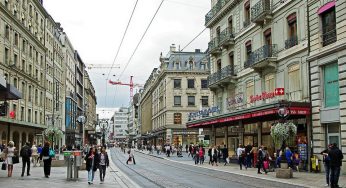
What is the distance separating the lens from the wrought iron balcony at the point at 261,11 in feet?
110

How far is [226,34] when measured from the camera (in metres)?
42.9

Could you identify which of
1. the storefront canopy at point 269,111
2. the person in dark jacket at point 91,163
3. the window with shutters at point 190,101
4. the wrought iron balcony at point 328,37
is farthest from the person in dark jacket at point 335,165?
the window with shutters at point 190,101

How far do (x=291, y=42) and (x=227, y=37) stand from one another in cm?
1188

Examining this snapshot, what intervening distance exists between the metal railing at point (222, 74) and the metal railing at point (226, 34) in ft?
8.55

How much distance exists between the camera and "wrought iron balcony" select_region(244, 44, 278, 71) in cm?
3309

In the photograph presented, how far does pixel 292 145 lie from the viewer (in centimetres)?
2905

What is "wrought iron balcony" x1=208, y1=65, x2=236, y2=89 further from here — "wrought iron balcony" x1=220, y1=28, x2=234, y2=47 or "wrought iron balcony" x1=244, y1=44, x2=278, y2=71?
"wrought iron balcony" x1=244, y1=44, x2=278, y2=71

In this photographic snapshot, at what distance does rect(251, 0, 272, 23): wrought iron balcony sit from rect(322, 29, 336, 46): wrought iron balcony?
7.78 m

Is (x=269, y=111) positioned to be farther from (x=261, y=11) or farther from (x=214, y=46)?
(x=214, y=46)

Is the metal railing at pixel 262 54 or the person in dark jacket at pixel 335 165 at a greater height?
the metal railing at pixel 262 54

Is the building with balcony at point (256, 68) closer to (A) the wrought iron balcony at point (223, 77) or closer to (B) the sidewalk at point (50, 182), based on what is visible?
(A) the wrought iron balcony at point (223, 77)

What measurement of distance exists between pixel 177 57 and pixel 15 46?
41.3 meters

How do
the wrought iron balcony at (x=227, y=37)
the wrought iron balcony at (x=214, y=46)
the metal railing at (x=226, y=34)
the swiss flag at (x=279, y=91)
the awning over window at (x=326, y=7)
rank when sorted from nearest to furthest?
1. the awning over window at (x=326, y=7)
2. the swiss flag at (x=279, y=91)
3. the wrought iron balcony at (x=227, y=37)
4. the metal railing at (x=226, y=34)
5. the wrought iron balcony at (x=214, y=46)

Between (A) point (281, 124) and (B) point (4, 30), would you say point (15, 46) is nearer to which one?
(B) point (4, 30)
